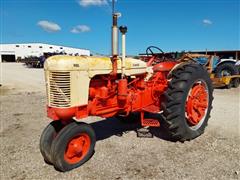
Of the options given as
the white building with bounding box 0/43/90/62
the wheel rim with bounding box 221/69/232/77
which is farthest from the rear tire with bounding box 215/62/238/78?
the white building with bounding box 0/43/90/62

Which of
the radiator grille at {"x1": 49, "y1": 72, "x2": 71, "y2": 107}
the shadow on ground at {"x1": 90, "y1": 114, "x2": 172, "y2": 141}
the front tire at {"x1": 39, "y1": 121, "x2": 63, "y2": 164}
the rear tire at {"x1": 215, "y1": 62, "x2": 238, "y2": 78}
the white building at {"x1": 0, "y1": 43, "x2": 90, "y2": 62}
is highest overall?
the white building at {"x1": 0, "y1": 43, "x2": 90, "y2": 62}

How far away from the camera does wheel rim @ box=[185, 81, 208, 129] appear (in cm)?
494

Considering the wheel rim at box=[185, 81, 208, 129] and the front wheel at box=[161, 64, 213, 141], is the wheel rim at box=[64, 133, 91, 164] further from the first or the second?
the wheel rim at box=[185, 81, 208, 129]

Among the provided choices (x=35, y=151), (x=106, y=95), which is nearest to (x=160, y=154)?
(x=106, y=95)

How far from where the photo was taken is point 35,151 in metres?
4.48

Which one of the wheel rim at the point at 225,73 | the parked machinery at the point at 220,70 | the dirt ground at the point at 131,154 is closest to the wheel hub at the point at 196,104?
the dirt ground at the point at 131,154

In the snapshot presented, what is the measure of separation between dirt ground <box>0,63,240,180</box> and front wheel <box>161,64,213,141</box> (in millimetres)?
230

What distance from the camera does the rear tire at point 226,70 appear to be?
40.0ft

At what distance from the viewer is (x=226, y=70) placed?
12352mm

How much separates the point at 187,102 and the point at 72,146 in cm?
218

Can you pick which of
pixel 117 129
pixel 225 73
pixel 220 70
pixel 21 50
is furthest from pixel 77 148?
pixel 21 50

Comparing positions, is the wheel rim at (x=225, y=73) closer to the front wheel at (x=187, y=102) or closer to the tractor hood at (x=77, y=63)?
the front wheel at (x=187, y=102)

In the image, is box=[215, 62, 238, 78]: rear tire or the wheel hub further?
box=[215, 62, 238, 78]: rear tire

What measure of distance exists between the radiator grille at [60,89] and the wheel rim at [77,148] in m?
0.51
